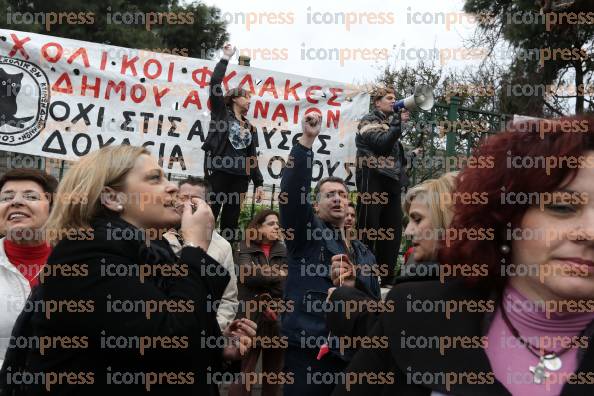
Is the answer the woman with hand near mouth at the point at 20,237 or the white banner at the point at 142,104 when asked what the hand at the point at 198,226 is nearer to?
the woman with hand near mouth at the point at 20,237

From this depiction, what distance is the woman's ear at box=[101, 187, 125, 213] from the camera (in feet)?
8.25

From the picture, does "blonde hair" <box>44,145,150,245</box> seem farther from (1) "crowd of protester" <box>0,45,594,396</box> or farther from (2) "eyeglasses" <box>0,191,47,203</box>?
(2) "eyeglasses" <box>0,191,47,203</box>

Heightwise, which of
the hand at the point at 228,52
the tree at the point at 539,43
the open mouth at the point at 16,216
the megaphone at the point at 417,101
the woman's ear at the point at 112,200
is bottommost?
the open mouth at the point at 16,216

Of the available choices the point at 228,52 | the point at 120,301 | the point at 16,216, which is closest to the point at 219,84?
the point at 228,52

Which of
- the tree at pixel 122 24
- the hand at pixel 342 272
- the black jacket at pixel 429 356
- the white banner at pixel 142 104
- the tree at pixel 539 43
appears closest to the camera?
the black jacket at pixel 429 356

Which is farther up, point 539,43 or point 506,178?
point 539,43

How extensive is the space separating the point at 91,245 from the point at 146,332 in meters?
0.34

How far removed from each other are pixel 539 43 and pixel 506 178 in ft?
48.8

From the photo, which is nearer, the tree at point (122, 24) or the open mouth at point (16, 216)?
the open mouth at point (16, 216)

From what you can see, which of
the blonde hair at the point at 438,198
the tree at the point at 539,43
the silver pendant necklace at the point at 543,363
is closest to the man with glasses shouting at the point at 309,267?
the blonde hair at the point at 438,198

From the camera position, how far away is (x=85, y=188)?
8.18 feet

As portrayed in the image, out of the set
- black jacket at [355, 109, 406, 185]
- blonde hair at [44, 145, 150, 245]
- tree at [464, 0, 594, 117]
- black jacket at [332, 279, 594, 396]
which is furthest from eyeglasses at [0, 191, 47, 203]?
tree at [464, 0, 594, 117]

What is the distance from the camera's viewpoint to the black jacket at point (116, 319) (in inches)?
87.5

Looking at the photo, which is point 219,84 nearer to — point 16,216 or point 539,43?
point 16,216
